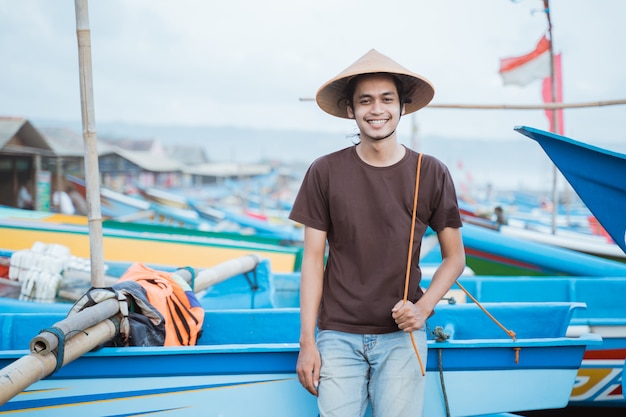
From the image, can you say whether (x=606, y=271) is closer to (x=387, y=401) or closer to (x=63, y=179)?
(x=387, y=401)

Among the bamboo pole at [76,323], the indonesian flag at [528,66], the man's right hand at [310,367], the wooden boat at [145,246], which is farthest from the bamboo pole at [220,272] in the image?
the indonesian flag at [528,66]

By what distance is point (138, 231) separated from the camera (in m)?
7.89

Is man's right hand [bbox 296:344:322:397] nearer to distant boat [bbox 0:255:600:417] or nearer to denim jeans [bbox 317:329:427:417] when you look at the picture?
denim jeans [bbox 317:329:427:417]

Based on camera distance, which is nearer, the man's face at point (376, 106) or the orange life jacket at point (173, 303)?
the man's face at point (376, 106)

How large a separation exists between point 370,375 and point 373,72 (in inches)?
44.5

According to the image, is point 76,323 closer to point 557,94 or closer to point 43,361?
point 43,361

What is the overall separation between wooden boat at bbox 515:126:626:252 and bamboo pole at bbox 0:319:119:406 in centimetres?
214

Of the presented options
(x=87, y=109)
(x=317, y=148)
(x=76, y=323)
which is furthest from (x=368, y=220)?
(x=317, y=148)

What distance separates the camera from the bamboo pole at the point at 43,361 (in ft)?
6.79

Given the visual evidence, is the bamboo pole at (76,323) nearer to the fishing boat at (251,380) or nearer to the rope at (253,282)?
the fishing boat at (251,380)

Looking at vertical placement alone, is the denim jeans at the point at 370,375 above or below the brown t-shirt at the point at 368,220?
below

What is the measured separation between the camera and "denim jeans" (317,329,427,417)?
2.08m

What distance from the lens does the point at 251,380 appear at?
108 inches

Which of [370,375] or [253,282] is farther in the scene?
[253,282]
